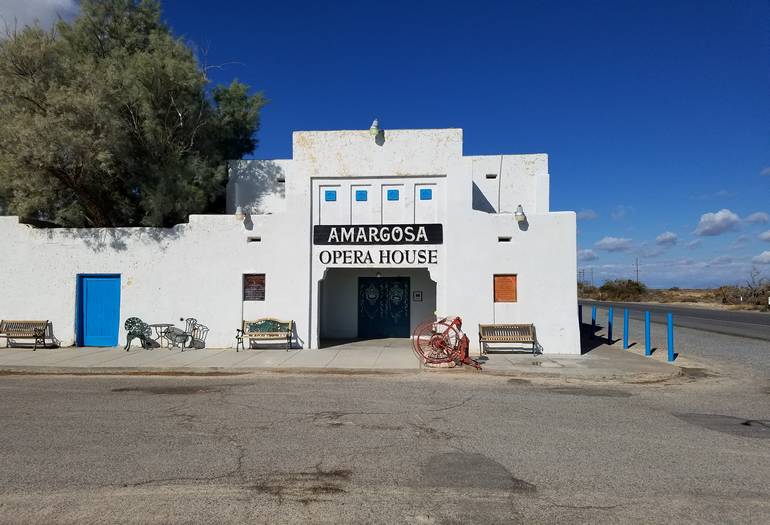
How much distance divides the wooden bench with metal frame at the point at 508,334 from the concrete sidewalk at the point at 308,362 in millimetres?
407

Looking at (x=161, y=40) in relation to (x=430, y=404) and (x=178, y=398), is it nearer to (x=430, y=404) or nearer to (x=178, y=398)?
(x=178, y=398)

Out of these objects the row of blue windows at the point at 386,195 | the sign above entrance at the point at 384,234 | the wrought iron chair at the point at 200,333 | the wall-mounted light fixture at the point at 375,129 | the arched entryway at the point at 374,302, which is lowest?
the wrought iron chair at the point at 200,333

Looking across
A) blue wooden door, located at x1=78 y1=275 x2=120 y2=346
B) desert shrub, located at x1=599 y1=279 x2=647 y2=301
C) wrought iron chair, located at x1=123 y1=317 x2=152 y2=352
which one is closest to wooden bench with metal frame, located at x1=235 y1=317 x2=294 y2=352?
wrought iron chair, located at x1=123 y1=317 x2=152 y2=352

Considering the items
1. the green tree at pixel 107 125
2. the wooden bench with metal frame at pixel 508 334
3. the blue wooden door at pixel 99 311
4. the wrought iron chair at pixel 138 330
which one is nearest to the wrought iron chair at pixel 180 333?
the wrought iron chair at pixel 138 330

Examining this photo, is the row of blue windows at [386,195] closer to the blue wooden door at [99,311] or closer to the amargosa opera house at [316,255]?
the amargosa opera house at [316,255]

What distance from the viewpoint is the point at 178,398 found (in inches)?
348

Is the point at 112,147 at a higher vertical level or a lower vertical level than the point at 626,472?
higher

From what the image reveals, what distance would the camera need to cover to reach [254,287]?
1479cm

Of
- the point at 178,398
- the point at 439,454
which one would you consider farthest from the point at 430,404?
the point at 178,398

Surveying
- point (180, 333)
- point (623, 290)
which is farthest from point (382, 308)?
point (623, 290)

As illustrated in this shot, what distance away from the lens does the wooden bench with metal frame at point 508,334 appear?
544 inches

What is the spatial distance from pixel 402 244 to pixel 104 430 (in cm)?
942

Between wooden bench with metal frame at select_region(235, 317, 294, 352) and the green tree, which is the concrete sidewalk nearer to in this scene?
wooden bench with metal frame at select_region(235, 317, 294, 352)

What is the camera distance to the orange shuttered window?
14.4m
